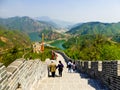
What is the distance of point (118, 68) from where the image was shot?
995 centimetres

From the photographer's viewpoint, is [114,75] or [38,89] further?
[38,89]

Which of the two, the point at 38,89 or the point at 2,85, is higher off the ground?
the point at 2,85

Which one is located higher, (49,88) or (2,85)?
(2,85)

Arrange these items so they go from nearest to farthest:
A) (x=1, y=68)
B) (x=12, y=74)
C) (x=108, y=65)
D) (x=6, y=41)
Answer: (x=1, y=68)
(x=12, y=74)
(x=108, y=65)
(x=6, y=41)

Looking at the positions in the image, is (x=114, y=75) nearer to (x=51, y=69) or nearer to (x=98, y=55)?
(x=51, y=69)

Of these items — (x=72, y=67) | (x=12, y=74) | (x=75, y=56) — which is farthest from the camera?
(x=75, y=56)

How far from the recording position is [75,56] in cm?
5294

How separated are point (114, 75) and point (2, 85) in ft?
19.3

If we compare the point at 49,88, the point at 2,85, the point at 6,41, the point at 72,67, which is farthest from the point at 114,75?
the point at 6,41

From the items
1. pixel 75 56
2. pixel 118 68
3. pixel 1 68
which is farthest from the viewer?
pixel 75 56

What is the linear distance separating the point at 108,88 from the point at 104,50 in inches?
1121

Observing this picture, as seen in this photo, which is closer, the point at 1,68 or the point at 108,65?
the point at 1,68

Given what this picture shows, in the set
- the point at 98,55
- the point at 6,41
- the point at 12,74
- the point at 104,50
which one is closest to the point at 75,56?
the point at 98,55

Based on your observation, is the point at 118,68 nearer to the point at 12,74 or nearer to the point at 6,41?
the point at 12,74
